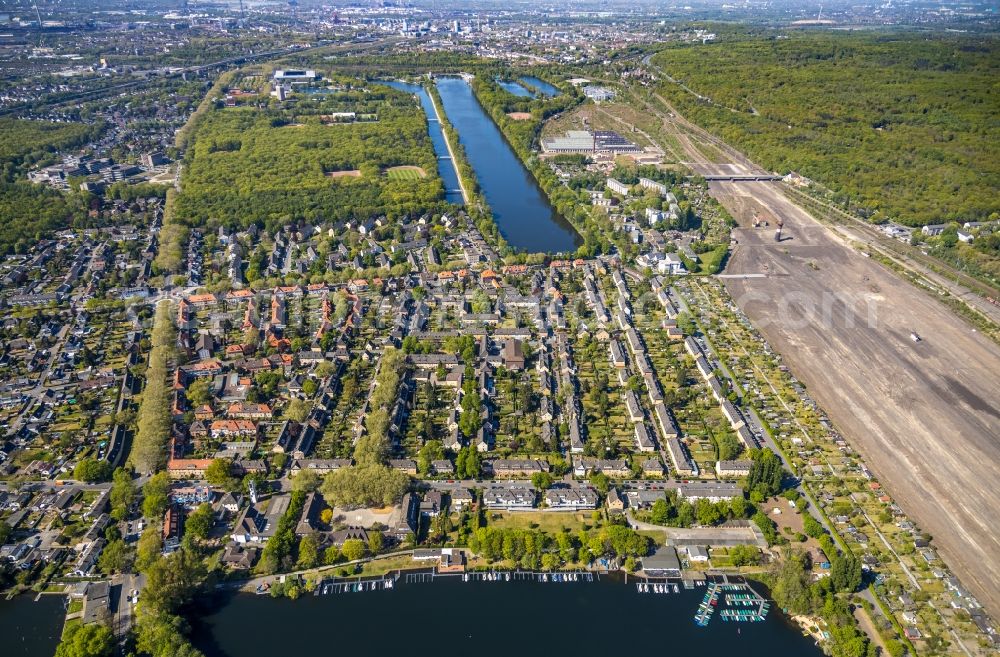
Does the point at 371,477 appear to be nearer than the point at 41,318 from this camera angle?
Yes

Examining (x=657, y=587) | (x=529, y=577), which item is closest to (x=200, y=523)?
(x=529, y=577)

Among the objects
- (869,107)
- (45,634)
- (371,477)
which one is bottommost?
(45,634)

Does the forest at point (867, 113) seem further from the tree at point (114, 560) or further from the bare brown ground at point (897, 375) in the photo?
the tree at point (114, 560)

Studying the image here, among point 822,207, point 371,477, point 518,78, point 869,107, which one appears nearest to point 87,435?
point 371,477

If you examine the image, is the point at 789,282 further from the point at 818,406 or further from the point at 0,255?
the point at 0,255

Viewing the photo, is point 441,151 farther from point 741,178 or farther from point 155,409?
point 155,409

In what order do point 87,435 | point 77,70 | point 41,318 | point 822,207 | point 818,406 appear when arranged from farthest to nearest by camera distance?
point 77,70 → point 822,207 → point 41,318 → point 818,406 → point 87,435
